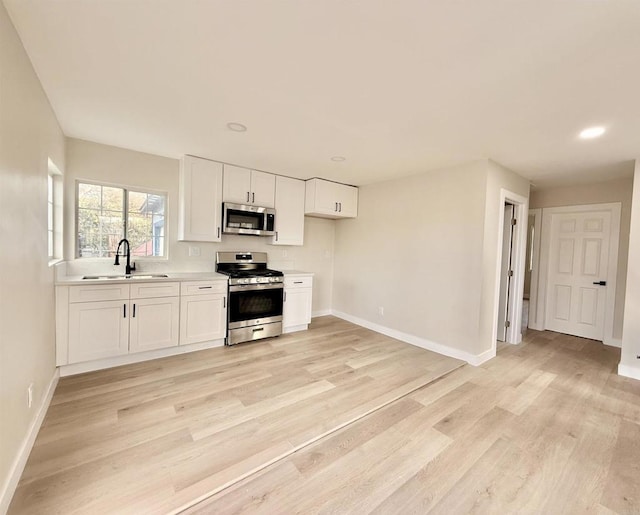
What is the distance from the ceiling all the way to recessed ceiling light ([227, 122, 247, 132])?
7 centimetres

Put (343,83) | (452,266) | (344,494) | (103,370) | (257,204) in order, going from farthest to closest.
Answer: (257,204) → (452,266) → (103,370) → (343,83) → (344,494)

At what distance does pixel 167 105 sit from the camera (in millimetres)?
2289

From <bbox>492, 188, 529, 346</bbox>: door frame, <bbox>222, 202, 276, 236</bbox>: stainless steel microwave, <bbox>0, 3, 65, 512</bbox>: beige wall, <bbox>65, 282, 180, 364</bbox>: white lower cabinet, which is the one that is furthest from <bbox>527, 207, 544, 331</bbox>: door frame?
<bbox>0, 3, 65, 512</bbox>: beige wall

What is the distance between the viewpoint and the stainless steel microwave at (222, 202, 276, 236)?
3.88m

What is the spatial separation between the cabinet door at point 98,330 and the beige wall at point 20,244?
507 mm

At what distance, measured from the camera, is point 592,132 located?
97.7 inches

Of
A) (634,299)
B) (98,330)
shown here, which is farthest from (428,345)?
(98,330)

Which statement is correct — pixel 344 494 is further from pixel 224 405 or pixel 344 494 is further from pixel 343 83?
pixel 343 83

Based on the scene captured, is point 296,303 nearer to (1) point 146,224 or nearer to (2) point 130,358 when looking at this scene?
(2) point 130,358

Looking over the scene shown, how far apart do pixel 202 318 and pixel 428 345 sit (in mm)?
2965

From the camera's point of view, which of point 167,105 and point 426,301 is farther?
point 426,301

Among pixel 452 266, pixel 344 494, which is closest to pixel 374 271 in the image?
pixel 452 266

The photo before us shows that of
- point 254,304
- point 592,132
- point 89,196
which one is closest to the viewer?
point 592,132

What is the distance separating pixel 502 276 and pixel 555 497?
9.90ft
